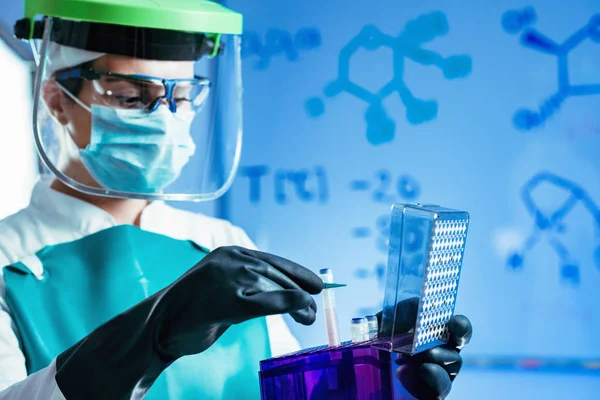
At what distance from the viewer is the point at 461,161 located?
1971 millimetres

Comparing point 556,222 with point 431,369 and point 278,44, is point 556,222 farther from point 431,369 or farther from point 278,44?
point 431,369

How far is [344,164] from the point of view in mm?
2105

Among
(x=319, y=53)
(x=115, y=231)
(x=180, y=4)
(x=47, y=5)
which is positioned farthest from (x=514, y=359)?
(x=47, y=5)

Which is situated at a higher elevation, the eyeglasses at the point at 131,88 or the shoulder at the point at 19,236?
the eyeglasses at the point at 131,88

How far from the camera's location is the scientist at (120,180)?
115 cm

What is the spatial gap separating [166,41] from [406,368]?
68cm

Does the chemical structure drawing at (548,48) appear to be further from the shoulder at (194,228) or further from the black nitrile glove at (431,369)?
the black nitrile glove at (431,369)

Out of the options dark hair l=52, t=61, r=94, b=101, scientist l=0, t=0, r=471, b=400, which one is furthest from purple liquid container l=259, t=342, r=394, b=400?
dark hair l=52, t=61, r=94, b=101

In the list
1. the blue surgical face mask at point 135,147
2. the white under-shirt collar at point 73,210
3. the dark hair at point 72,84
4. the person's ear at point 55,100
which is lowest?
the white under-shirt collar at point 73,210

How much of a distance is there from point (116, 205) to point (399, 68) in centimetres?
101

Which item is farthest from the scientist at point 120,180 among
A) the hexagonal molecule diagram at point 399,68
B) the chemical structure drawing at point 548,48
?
the chemical structure drawing at point 548,48

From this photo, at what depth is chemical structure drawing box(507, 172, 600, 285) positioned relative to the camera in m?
1.87

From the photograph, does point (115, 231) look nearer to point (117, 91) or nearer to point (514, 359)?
point (117, 91)

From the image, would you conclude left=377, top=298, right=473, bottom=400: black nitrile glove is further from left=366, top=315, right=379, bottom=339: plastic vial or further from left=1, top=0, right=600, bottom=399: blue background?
left=1, top=0, right=600, bottom=399: blue background
